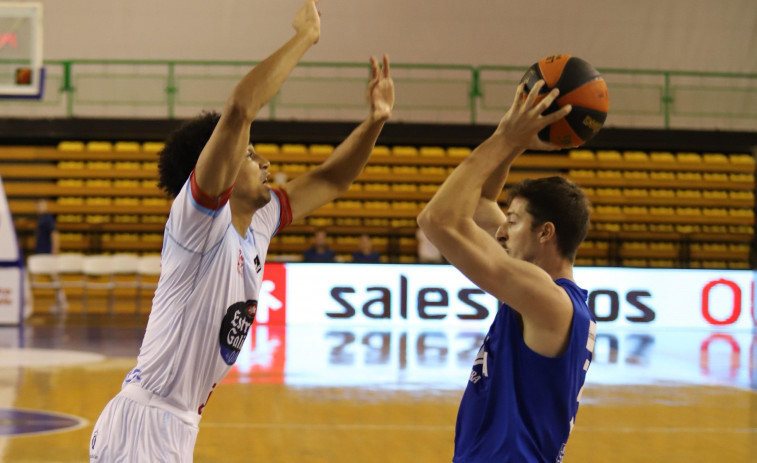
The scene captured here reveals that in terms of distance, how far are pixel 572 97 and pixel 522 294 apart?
69cm

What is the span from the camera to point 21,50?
13055 mm

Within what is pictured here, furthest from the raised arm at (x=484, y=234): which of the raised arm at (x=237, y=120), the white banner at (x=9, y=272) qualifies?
the white banner at (x=9, y=272)

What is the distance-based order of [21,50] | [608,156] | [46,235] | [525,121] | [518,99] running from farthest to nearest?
1. [608,156]
2. [46,235]
3. [21,50]
4. [518,99]
5. [525,121]

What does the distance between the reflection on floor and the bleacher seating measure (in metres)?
5.43

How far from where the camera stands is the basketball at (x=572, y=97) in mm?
2670

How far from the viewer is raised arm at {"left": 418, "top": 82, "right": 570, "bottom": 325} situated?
2295mm

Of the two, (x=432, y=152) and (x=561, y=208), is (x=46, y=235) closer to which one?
(x=432, y=152)

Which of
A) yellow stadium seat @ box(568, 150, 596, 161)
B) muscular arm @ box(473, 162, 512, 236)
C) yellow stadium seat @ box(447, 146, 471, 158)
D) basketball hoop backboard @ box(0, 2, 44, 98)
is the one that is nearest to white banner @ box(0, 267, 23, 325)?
basketball hoop backboard @ box(0, 2, 44, 98)

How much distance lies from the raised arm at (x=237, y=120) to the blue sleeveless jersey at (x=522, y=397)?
895 millimetres

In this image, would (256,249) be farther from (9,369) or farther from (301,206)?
(9,369)

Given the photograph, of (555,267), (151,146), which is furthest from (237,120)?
(151,146)

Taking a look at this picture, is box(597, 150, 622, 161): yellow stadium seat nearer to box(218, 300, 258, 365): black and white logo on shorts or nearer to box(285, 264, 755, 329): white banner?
box(285, 264, 755, 329): white banner

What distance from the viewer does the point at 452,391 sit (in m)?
8.17

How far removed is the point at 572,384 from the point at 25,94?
1218cm
